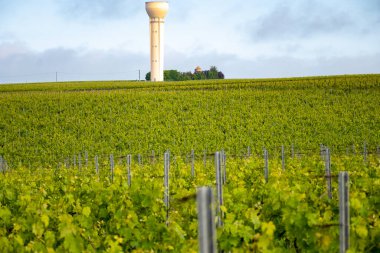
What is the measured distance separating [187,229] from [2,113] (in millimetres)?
35977

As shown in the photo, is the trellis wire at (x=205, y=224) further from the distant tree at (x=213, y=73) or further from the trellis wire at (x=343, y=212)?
the distant tree at (x=213, y=73)

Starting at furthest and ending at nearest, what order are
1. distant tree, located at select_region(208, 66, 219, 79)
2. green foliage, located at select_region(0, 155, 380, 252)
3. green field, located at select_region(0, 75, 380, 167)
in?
1. distant tree, located at select_region(208, 66, 219, 79)
2. green field, located at select_region(0, 75, 380, 167)
3. green foliage, located at select_region(0, 155, 380, 252)

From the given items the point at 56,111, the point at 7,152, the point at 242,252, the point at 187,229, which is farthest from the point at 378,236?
the point at 56,111

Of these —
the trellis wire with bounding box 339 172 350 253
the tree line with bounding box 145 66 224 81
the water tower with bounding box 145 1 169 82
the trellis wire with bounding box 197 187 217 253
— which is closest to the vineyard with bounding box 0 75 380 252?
the trellis wire with bounding box 339 172 350 253

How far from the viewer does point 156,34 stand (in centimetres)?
7731

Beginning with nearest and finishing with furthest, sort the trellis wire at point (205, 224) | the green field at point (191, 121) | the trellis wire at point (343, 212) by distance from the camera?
1. the trellis wire at point (205, 224)
2. the trellis wire at point (343, 212)
3. the green field at point (191, 121)

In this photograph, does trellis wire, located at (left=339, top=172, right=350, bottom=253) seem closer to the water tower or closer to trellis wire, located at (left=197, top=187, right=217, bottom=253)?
trellis wire, located at (left=197, top=187, right=217, bottom=253)

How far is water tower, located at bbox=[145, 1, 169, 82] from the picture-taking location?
254 ft

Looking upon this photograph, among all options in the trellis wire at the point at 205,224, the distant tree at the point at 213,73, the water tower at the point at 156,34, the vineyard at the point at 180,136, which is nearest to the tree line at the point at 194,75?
the distant tree at the point at 213,73

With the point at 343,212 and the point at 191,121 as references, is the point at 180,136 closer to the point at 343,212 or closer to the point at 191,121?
the point at 191,121

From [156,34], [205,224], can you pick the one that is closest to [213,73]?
[156,34]

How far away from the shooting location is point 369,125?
3588 centimetres

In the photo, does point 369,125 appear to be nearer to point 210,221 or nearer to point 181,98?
point 181,98

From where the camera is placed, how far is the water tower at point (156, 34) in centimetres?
7744
